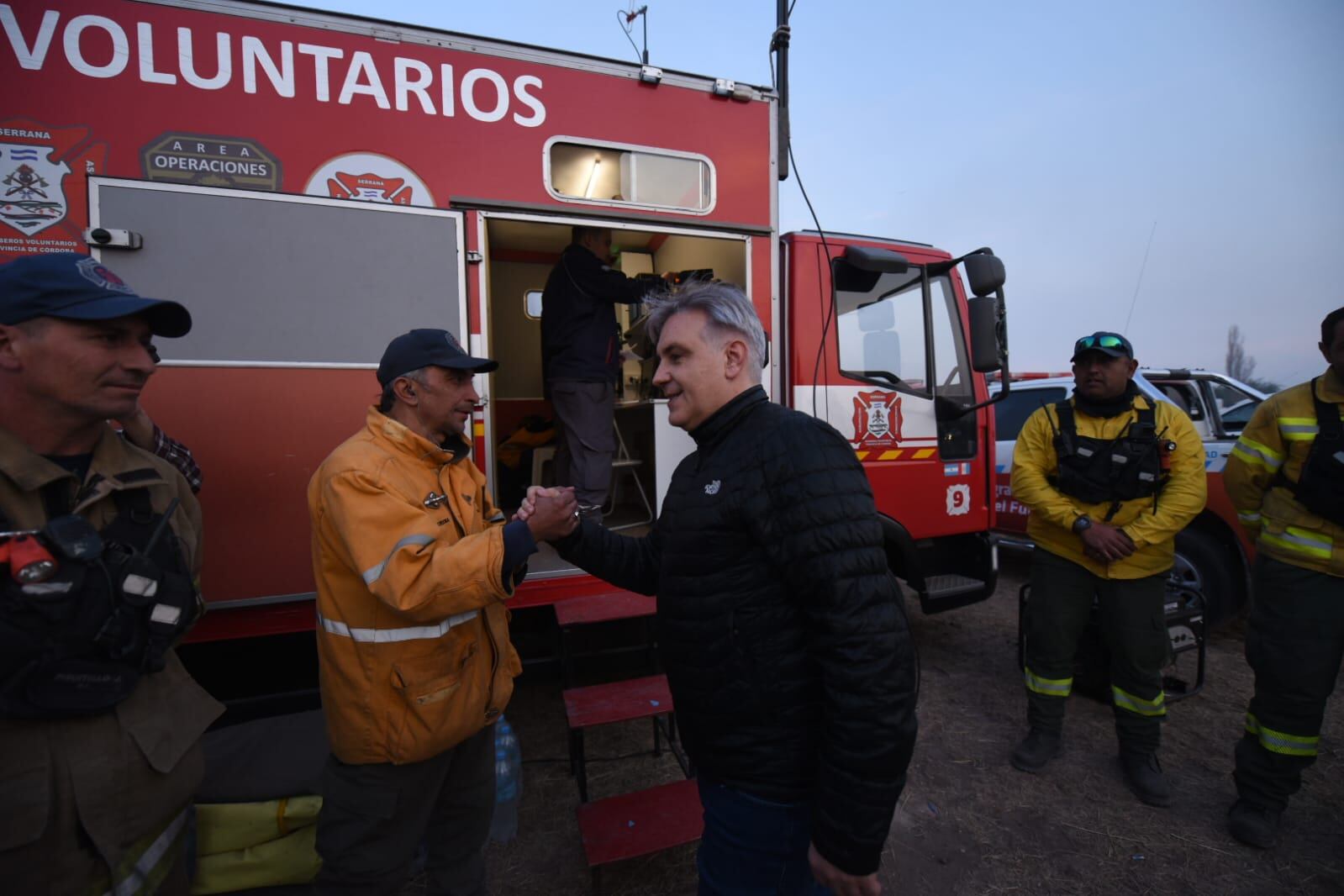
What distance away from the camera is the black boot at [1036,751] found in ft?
9.73

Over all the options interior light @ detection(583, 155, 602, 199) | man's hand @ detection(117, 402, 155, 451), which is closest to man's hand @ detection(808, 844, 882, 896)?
man's hand @ detection(117, 402, 155, 451)

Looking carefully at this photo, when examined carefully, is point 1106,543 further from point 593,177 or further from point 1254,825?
point 593,177

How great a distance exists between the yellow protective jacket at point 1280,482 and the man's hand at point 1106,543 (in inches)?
19.4

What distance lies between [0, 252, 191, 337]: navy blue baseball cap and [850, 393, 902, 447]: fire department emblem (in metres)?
2.98

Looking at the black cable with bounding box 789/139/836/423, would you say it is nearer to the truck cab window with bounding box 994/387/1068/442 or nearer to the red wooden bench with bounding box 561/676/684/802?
the red wooden bench with bounding box 561/676/684/802

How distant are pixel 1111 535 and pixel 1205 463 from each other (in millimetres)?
1702

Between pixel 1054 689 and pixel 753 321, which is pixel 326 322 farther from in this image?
pixel 1054 689

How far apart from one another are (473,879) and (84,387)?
1.77 m

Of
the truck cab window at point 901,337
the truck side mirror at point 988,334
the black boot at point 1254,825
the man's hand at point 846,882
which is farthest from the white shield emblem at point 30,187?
the black boot at point 1254,825

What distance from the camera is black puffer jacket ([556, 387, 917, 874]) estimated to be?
110cm

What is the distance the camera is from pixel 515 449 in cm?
511

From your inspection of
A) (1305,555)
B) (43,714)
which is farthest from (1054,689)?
(43,714)

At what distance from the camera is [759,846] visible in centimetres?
127

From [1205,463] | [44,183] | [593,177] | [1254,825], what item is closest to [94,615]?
[44,183]
